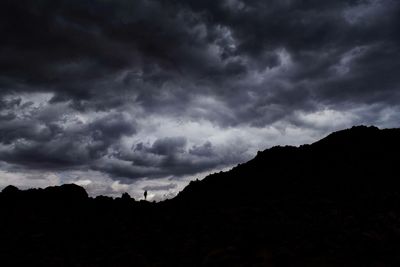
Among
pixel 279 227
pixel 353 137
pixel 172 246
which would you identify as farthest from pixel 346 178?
pixel 172 246

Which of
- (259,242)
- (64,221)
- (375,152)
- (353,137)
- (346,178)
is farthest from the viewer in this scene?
(353,137)

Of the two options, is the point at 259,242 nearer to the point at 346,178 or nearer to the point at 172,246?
the point at 172,246

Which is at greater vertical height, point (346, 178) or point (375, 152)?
point (375, 152)

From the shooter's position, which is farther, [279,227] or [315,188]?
[315,188]

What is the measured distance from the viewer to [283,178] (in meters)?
30.5

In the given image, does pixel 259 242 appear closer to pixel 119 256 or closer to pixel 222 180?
pixel 119 256

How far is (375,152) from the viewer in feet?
104

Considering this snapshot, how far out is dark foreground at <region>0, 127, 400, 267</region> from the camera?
20141 mm

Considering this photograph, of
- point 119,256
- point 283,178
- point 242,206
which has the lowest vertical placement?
point 119,256

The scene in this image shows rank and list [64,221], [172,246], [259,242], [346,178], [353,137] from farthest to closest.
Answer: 1. [353,137]
2. [346,178]
3. [64,221]
4. [172,246]
5. [259,242]

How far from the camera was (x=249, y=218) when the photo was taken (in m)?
24.2

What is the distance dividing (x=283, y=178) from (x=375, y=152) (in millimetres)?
7845

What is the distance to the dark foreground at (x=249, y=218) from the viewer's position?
20.1 metres

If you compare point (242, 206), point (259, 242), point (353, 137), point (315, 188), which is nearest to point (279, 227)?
point (259, 242)
